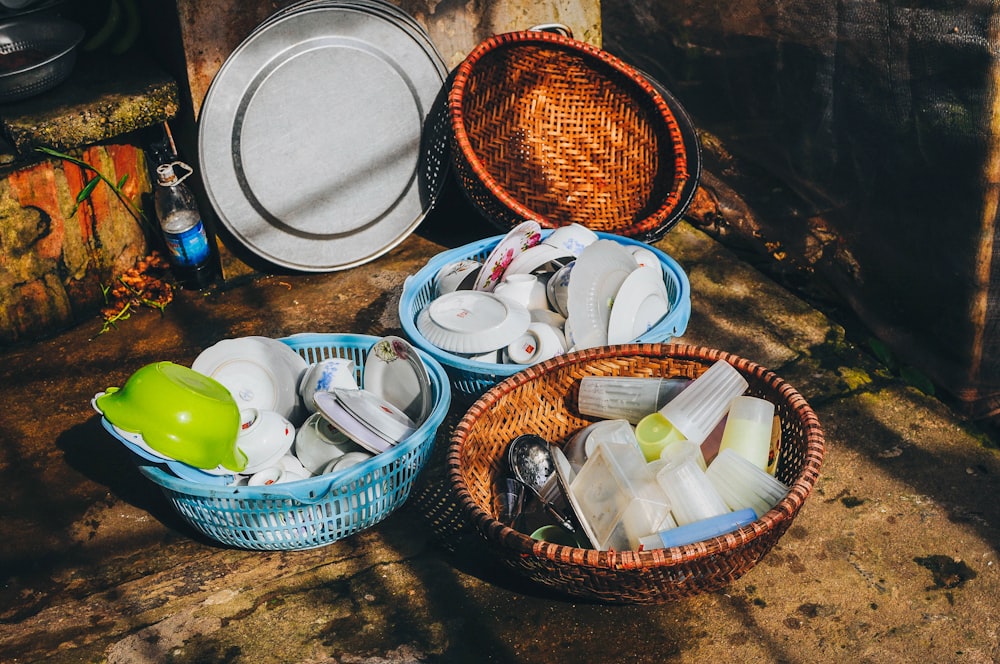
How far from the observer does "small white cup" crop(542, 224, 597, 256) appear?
339cm

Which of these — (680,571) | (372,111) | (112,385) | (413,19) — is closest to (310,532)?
(680,571)

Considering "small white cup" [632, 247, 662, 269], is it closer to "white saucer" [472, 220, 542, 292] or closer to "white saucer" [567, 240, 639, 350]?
"white saucer" [567, 240, 639, 350]

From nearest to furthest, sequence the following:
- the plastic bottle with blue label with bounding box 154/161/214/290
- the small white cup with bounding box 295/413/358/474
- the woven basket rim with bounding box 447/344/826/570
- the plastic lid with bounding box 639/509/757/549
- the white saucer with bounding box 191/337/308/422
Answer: the woven basket rim with bounding box 447/344/826/570
the plastic lid with bounding box 639/509/757/549
the small white cup with bounding box 295/413/358/474
the white saucer with bounding box 191/337/308/422
the plastic bottle with blue label with bounding box 154/161/214/290

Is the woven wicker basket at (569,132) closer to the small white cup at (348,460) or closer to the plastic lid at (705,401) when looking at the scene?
the plastic lid at (705,401)

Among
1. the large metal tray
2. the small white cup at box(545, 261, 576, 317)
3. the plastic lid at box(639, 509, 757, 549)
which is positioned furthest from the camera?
the large metal tray

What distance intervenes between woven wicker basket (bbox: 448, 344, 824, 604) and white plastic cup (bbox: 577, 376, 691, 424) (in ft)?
0.25

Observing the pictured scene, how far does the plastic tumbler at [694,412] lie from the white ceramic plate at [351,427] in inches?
28.9

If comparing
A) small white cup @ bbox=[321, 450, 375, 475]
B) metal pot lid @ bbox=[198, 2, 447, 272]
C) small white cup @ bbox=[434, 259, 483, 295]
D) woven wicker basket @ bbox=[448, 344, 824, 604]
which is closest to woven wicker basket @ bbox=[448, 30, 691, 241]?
metal pot lid @ bbox=[198, 2, 447, 272]

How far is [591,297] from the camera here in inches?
121

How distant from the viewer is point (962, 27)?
276 centimetres

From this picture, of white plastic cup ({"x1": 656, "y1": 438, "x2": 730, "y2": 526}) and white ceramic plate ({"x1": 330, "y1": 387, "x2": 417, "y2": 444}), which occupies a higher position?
white ceramic plate ({"x1": 330, "y1": 387, "x2": 417, "y2": 444})

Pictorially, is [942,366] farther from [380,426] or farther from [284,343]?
[284,343]

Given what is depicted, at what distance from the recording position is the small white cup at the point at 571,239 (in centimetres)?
339

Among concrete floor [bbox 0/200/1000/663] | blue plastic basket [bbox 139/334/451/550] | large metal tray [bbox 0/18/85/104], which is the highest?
large metal tray [bbox 0/18/85/104]
